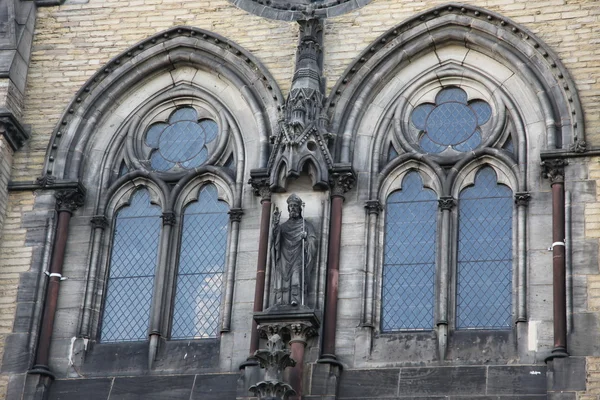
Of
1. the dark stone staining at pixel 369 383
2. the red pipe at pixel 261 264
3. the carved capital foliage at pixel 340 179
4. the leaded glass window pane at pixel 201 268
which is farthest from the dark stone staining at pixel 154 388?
the carved capital foliage at pixel 340 179

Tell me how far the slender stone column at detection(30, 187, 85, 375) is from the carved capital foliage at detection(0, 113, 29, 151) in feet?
3.54

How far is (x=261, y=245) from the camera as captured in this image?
24609 millimetres

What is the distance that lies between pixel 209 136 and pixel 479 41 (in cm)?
422

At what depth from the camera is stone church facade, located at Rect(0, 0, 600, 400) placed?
2356cm

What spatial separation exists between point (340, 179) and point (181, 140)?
288 centimetres

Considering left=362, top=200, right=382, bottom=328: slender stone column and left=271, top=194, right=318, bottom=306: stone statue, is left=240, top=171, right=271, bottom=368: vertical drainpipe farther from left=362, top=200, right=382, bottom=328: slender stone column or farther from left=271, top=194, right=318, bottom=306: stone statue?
left=362, top=200, right=382, bottom=328: slender stone column

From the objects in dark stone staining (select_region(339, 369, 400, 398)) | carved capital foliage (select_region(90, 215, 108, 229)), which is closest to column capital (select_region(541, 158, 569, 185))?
dark stone staining (select_region(339, 369, 400, 398))

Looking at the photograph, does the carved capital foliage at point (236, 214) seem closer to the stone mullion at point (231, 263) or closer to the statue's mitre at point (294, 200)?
the stone mullion at point (231, 263)

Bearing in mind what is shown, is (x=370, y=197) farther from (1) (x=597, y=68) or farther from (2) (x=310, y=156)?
(1) (x=597, y=68)

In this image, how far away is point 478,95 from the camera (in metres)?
25.6

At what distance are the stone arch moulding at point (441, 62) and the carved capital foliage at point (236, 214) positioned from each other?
1577mm

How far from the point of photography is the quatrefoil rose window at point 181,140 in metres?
26.2

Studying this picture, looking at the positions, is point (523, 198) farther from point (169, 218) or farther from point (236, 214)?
point (169, 218)

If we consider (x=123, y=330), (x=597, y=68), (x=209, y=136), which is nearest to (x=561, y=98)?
(x=597, y=68)
